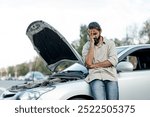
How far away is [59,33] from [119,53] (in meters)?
1.28

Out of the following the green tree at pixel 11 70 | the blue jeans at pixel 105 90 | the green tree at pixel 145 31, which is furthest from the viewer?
the green tree at pixel 11 70

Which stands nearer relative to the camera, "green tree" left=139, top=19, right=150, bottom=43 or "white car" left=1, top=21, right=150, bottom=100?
"white car" left=1, top=21, right=150, bottom=100

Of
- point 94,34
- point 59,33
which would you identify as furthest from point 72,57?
point 94,34

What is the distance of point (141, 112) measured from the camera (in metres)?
4.93

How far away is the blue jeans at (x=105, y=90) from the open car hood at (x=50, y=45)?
717mm

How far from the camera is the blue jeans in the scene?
19.8ft

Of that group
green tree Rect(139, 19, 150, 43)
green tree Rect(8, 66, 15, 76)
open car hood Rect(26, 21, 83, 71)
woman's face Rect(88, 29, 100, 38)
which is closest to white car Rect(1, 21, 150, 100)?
open car hood Rect(26, 21, 83, 71)

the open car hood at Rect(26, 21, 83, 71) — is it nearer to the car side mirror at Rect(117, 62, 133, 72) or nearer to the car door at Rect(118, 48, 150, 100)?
the car side mirror at Rect(117, 62, 133, 72)

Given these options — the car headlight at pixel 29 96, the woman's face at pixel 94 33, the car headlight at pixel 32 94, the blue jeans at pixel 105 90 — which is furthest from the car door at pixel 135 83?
the car headlight at pixel 29 96

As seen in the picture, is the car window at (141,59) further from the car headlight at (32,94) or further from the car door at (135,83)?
the car headlight at (32,94)

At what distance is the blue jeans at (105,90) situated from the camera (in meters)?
6.04

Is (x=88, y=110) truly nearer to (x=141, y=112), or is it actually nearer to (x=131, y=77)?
(x=141, y=112)

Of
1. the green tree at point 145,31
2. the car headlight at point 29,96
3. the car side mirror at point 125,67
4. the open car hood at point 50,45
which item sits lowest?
the car headlight at point 29,96

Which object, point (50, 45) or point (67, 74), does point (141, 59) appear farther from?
point (50, 45)
